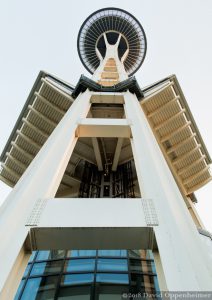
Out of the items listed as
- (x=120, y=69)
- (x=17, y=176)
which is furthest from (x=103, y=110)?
(x=120, y=69)

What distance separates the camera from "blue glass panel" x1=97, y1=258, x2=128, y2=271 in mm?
6387

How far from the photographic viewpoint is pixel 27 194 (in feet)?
12.6

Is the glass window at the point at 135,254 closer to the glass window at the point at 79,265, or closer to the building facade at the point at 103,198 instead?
the building facade at the point at 103,198

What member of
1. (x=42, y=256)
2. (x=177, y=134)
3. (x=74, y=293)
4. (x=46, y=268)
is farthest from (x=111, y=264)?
(x=177, y=134)

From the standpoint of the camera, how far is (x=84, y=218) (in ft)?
10.8

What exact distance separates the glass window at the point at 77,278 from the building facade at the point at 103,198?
36 millimetres

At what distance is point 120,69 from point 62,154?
49.1 feet

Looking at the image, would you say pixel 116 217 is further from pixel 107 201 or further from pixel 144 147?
pixel 144 147

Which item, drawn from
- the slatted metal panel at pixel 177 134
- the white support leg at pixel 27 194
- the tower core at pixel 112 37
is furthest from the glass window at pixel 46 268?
the tower core at pixel 112 37

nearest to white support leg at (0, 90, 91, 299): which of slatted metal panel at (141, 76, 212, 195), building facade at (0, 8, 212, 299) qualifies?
building facade at (0, 8, 212, 299)

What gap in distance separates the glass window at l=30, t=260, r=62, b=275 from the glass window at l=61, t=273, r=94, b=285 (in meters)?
0.43

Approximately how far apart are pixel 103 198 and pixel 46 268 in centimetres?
438

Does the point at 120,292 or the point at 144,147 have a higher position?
the point at 144,147

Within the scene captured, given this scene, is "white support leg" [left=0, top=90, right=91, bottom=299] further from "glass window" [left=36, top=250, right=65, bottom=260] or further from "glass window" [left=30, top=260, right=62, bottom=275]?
"glass window" [left=36, top=250, right=65, bottom=260]
